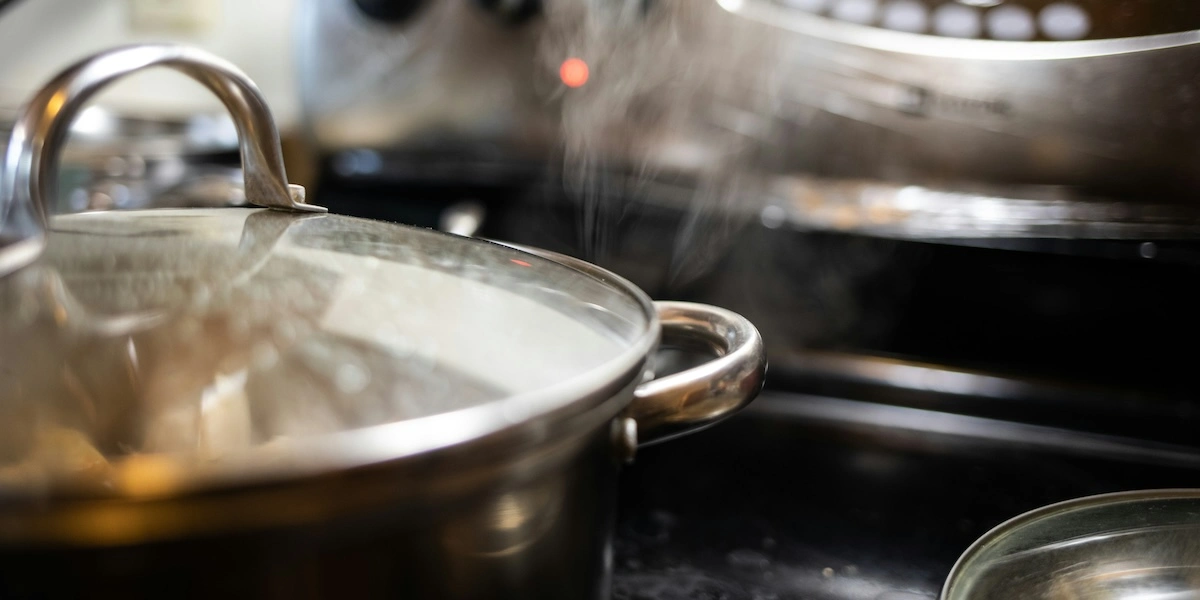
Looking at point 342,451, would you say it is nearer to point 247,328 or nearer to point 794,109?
point 247,328

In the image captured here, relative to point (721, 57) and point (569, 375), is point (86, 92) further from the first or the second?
point (721, 57)

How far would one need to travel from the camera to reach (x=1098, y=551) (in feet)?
1.00

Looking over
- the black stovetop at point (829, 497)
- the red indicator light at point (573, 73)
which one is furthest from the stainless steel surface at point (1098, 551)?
the red indicator light at point (573, 73)

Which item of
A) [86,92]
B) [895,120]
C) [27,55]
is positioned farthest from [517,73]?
[27,55]

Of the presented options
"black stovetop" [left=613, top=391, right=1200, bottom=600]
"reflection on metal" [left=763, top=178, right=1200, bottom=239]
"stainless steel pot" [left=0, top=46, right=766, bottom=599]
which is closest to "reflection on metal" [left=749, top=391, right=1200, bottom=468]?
"black stovetop" [left=613, top=391, right=1200, bottom=600]

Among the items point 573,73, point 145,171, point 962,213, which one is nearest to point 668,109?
point 573,73

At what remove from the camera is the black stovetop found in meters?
0.32

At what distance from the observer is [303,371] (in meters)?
0.19

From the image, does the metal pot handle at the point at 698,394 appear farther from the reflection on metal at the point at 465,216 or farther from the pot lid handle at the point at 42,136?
the reflection on metal at the point at 465,216

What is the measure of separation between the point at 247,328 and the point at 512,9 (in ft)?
1.53

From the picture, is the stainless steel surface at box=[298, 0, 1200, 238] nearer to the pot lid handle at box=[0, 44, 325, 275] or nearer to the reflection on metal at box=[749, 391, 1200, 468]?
the reflection on metal at box=[749, 391, 1200, 468]

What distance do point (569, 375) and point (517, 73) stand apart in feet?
1.55

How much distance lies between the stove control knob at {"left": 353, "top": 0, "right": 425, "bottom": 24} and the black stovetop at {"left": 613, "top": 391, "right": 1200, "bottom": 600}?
0.41m

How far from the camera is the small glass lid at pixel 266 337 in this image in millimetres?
170
